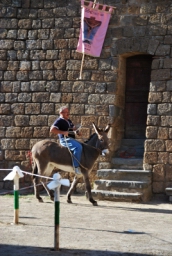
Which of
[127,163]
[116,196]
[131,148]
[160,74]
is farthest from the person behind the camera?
[131,148]

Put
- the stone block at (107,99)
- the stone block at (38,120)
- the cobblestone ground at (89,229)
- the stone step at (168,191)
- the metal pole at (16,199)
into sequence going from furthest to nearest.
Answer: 1. the stone block at (38,120)
2. the stone block at (107,99)
3. the stone step at (168,191)
4. the metal pole at (16,199)
5. the cobblestone ground at (89,229)

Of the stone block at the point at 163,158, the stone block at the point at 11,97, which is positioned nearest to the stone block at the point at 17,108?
the stone block at the point at 11,97

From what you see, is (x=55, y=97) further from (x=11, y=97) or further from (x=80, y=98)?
(x=11, y=97)

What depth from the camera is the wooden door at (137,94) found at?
1257 cm

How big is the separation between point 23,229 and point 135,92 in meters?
5.63

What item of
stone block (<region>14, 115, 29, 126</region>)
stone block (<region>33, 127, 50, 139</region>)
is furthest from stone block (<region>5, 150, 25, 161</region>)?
stone block (<region>14, 115, 29, 126</region>)

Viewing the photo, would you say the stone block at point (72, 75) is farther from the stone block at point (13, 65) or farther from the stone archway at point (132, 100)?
the stone block at point (13, 65)

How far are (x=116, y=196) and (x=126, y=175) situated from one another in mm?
689

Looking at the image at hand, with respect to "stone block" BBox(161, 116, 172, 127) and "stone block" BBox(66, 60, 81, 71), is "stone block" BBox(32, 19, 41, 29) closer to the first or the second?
"stone block" BBox(66, 60, 81, 71)

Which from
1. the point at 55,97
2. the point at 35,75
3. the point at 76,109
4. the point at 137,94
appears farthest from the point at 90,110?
the point at 35,75

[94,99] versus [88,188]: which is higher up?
[94,99]

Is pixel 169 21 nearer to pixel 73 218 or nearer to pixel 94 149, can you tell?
pixel 94 149

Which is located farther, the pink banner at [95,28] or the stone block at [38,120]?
the stone block at [38,120]

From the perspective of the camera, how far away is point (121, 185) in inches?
451
